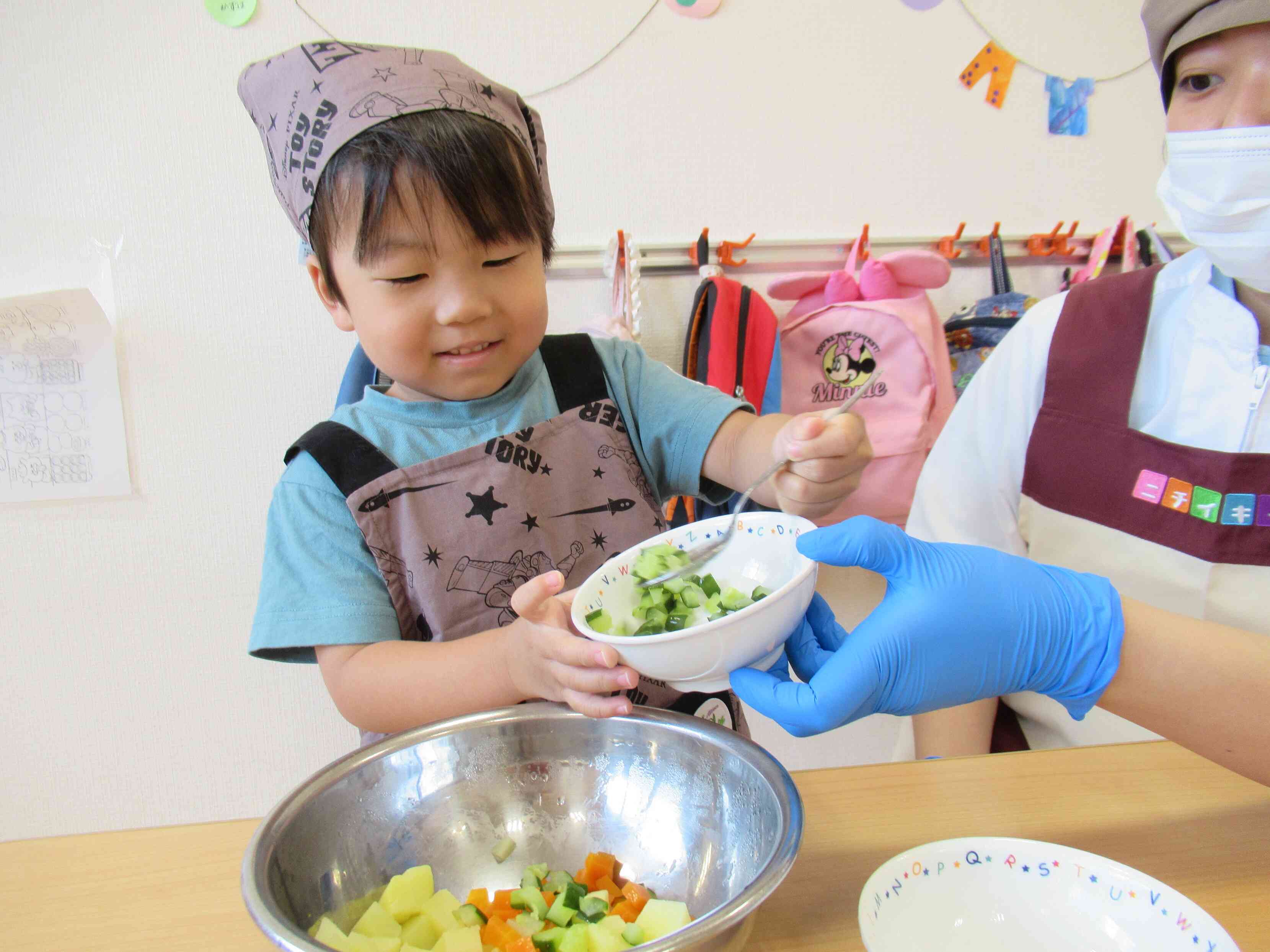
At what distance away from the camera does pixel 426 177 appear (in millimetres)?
768

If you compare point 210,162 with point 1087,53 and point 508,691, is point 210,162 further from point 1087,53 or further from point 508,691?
point 1087,53

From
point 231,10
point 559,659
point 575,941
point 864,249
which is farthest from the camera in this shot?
point 864,249

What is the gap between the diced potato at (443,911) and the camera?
1.79 feet

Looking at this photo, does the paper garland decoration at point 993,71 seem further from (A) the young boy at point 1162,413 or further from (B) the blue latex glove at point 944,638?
(B) the blue latex glove at point 944,638

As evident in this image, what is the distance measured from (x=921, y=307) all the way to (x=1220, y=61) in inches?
29.8

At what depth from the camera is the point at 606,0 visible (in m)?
1.55

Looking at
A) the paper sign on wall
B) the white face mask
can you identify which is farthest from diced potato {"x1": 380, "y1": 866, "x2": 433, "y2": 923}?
the paper sign on wall

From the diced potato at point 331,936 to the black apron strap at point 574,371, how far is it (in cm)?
63

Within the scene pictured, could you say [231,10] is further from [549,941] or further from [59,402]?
[549,941]

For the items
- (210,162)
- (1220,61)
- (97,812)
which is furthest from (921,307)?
(97,812)

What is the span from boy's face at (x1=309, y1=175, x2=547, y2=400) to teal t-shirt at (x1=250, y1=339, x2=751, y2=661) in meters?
0.08

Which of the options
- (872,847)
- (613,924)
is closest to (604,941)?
(613,924)

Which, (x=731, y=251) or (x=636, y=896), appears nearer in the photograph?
(x=636, y=896)

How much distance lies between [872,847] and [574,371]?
0.67 metres
